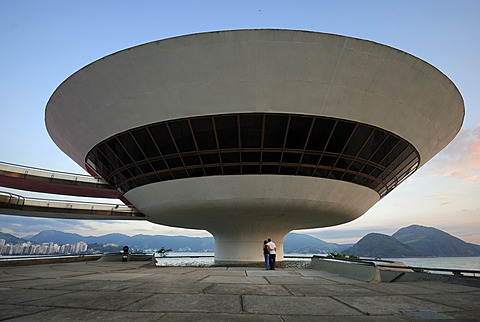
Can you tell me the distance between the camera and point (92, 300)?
4840mm

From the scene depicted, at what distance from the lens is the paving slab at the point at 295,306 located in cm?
411


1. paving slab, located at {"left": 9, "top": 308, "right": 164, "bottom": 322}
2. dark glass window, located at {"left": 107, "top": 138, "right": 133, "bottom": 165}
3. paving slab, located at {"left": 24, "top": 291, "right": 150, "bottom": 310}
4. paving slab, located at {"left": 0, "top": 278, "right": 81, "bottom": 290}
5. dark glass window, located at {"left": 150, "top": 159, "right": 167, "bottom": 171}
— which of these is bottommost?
paving slab, located at {"left": 9, "top": 308, "right": 164, "bottom": 322}

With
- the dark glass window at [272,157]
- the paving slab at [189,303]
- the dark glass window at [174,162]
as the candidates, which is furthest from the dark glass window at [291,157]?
the paving slab at [189,303]

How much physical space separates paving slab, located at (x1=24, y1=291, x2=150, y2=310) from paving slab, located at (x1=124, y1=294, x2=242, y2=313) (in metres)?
0.27

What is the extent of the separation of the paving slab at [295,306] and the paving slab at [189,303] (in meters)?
0.25

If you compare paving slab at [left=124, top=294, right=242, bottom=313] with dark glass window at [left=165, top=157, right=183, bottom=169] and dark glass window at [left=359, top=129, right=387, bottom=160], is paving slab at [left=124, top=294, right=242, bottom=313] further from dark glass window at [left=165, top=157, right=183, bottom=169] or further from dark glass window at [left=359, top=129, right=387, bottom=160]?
dark glass window at [left=359, top=129, right=387, bottom=160]

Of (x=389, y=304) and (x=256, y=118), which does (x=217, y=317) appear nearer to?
(x=389, y=304)

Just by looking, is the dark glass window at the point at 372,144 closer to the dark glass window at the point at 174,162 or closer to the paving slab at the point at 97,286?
the dark glass window at the point at 174,162

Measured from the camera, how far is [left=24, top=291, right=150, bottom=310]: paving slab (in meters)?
4.42

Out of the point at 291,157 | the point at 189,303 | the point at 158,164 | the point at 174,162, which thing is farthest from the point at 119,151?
→ the point at 189,303

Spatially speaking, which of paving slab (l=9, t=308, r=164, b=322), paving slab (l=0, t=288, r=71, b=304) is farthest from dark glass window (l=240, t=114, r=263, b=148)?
paving slab (l=9, t=308, r=164, b=322)

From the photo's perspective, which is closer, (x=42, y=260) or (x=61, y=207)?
(x=42, y=260)

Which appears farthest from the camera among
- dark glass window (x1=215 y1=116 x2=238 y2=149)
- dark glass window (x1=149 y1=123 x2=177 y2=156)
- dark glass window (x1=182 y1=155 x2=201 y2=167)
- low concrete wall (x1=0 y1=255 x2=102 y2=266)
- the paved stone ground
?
low concrete wall (x1=0 y1=255 x2=102 y2=266)

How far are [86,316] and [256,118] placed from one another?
35.6 ft
